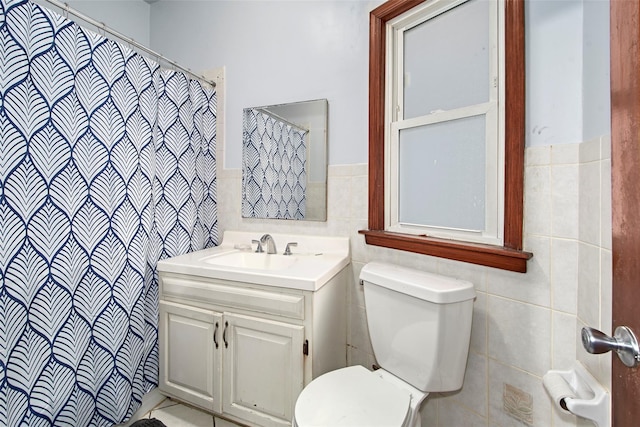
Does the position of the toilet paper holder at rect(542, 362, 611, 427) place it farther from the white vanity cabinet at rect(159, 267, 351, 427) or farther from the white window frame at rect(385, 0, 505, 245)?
the white vanity cabinet at rect(159, 267, 351, 427)

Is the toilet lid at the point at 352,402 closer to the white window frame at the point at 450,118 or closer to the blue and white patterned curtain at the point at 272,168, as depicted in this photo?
the white window frame at the point at 450,118

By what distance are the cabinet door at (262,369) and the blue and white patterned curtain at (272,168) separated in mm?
678

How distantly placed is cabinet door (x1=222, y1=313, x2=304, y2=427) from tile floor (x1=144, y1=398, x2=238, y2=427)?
186 mm

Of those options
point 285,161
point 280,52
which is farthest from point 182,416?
point 280,52

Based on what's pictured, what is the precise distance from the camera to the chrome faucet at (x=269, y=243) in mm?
1757

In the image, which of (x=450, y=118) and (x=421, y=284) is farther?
(x=450, y=118)

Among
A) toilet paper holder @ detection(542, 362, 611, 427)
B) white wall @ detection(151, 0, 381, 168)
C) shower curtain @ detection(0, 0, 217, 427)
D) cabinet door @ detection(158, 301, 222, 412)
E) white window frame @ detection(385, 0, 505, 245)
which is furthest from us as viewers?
white wall @ detection(151, 0, 381, 168)

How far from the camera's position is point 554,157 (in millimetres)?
1016

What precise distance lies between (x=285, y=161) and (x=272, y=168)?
4.2 inches

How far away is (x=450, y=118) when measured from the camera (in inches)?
50.8

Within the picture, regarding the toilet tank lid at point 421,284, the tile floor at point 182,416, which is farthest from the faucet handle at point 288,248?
the tile floor at point 182,416

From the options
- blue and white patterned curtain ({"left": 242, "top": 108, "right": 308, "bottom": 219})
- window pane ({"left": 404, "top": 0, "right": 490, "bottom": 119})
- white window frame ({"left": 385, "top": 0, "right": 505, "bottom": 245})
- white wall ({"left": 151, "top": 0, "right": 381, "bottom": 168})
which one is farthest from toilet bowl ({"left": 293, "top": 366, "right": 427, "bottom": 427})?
window pane ({"left": 404, "top": 0, "right": 490, "bottom": 119})

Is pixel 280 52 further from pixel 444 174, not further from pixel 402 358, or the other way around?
pixel 402 358

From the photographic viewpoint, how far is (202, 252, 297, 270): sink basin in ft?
5.41
